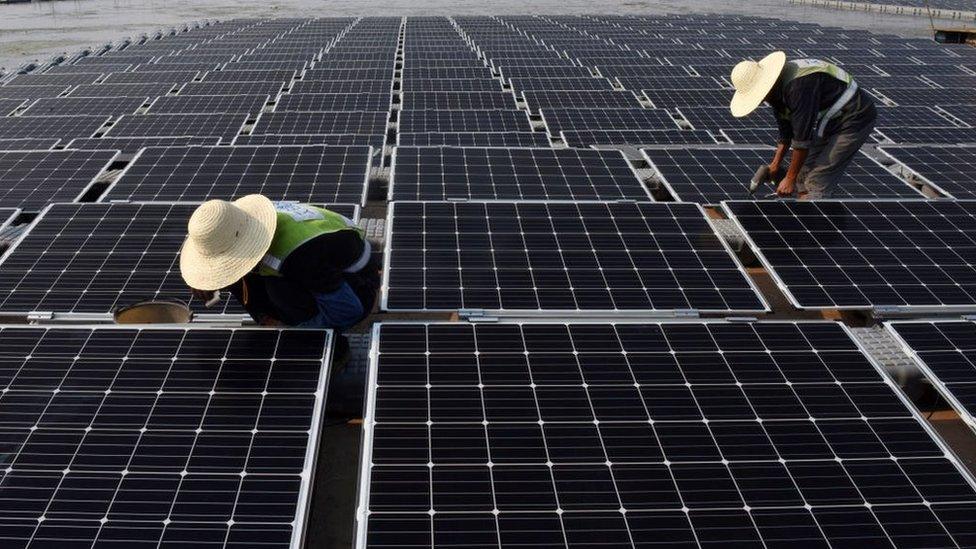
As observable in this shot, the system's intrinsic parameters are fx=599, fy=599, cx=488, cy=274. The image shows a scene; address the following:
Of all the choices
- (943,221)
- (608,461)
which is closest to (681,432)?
(608,461)

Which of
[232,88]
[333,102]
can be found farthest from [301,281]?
[232,88]

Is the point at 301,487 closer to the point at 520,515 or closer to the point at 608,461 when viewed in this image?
the point at 520,515

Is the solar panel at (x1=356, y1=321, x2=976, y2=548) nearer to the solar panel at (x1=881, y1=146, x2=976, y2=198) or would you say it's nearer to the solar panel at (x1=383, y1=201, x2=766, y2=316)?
the solar panel at (x1=383, y1=201, x2=766, y2=316)

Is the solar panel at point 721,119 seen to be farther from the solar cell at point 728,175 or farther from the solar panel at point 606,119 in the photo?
the solar cell at point 728,175

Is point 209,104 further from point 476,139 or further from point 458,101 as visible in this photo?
point 476,139

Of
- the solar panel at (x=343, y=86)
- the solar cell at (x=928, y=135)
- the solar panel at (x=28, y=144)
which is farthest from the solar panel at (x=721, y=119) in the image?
the solar panel at (x=28, y=144)

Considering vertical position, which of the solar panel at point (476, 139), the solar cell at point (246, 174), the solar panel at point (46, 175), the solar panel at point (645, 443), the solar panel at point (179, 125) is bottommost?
the solar panel at point (179, 125)

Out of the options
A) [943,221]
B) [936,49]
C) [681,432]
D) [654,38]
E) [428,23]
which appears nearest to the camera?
[681,432]
